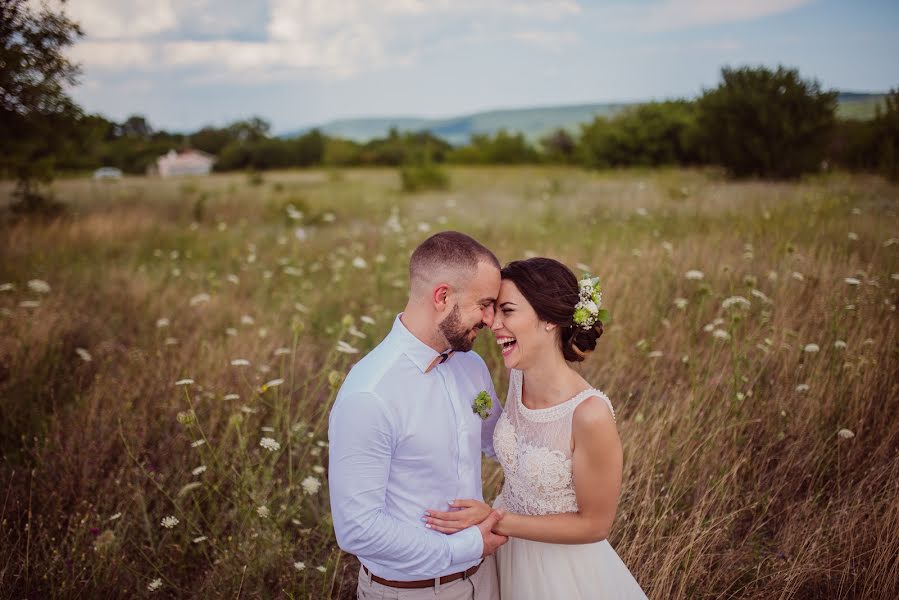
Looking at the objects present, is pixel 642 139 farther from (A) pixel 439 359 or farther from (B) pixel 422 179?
(A) pixel 439 359

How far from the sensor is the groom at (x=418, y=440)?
6.02 feet

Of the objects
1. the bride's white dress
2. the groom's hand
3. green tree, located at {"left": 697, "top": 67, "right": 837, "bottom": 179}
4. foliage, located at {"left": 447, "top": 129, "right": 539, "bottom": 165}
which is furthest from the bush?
foliage, located at {"left": 447, "top": 129, "right": 539, "bottom": 165}

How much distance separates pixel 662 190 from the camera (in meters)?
11.4

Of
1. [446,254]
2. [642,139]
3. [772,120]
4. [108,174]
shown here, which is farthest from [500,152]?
[446,254]

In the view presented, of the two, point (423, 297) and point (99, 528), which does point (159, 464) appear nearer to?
point (99, 528)

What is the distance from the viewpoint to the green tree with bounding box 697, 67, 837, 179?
1352 centimetres

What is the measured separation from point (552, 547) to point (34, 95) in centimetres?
1099

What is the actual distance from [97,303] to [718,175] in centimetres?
1387

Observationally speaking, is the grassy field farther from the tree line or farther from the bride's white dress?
the tree line

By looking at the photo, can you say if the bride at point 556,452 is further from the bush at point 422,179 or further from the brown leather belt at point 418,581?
the bush at point 422,179

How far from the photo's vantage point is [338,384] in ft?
9.78

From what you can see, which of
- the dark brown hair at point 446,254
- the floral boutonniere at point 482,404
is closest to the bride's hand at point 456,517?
the floral boutonniere at point 482,404

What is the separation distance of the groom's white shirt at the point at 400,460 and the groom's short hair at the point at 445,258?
0.21m

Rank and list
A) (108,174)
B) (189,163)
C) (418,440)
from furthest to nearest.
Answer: (189,163) < (108,174) < (418,440)
